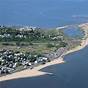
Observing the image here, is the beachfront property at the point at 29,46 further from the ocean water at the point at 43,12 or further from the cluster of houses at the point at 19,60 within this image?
the ocean water at the point at 43,12

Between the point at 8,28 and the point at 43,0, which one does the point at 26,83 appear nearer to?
the point at 8,28

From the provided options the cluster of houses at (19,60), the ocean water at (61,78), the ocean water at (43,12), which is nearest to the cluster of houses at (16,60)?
the cluster of houses at (19,60)

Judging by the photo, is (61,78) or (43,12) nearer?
(61,78)

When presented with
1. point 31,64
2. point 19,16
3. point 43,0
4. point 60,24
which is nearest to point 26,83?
point 31,64

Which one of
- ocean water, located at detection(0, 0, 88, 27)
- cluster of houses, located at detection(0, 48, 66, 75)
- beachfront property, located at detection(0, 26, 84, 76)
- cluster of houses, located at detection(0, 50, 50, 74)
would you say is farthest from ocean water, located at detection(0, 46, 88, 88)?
ocean water, located at detection(0, 0, 88, 27)

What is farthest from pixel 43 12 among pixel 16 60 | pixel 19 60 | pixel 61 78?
pixel 61 78

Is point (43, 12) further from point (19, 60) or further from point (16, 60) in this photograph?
point (16, 60)

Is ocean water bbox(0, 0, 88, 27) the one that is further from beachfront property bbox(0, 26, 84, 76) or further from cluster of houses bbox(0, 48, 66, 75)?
cluster of houses bbox(0, 48, 66, 75)
